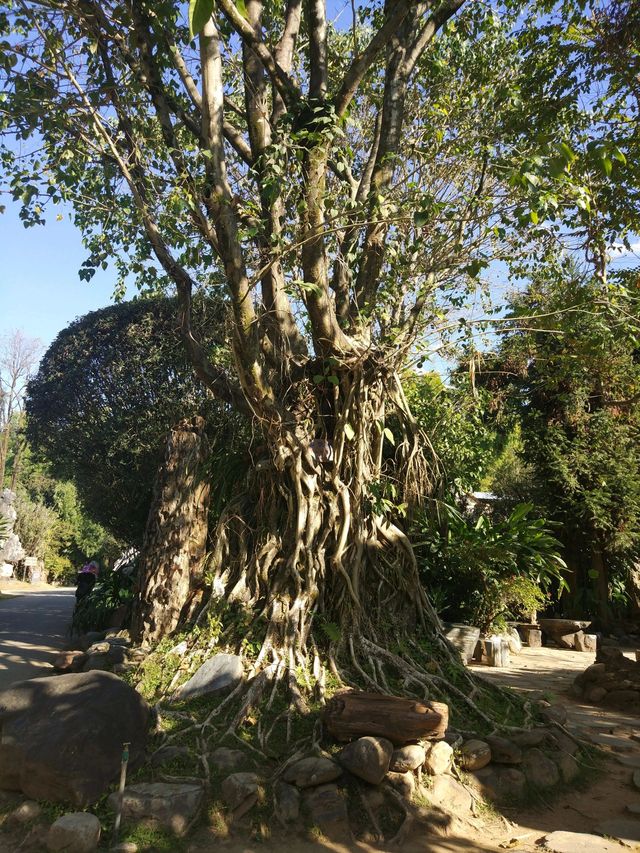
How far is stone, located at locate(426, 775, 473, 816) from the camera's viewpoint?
408 centimetres

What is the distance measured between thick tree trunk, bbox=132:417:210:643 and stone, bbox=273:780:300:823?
2.28 meters

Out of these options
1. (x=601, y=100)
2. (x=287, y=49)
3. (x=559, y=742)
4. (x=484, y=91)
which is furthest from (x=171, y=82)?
(x=559, y=742)

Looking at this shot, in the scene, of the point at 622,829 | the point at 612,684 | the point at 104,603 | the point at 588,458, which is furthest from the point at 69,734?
the point at 588,458

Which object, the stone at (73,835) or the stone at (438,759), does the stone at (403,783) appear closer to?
the stone at (438,759)

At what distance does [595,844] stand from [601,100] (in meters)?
7.96

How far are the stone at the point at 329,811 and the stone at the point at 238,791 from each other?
0.31 m

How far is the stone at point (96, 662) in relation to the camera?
571 centimetres

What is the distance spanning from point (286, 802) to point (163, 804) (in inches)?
27.2

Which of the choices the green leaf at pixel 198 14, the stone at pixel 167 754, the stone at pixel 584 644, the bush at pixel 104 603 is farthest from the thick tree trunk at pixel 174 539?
the stone at pixel 584 644

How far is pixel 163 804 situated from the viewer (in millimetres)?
3703

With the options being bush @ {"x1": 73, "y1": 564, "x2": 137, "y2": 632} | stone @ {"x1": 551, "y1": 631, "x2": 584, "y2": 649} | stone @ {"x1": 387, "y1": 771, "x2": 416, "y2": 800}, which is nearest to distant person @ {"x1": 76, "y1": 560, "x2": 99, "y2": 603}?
bush @ {"x1": 73, "y1": 564, "x2": 137, "y2": 632}

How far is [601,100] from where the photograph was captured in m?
8.19

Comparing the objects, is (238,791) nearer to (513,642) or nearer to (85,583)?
(85,583)

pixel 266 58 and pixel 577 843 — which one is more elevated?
pixel 266 58
